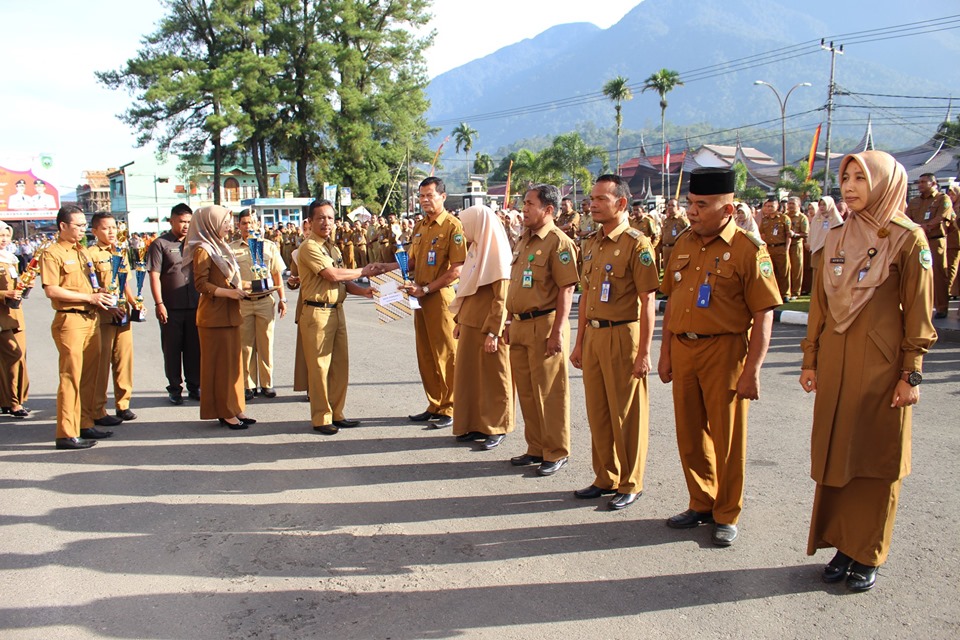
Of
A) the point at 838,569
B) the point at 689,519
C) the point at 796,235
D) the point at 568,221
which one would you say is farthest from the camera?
the point at 568,221

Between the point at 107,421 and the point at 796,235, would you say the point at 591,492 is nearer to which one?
the point at 107,421

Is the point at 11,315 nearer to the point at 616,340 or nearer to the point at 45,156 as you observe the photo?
the point at 616,340

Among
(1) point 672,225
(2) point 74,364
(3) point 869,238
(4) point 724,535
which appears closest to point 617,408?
(4) point 724,535

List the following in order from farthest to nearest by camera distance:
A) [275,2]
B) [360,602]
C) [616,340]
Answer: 1. [275,2]
2. [616,340]
3. [360,602]

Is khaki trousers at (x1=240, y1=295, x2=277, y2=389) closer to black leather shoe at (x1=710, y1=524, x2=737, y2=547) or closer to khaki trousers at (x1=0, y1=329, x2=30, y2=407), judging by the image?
khaki trousers at (x1=0, y1=329, x2=30, y2=407)

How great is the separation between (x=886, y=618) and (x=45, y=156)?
116 feet

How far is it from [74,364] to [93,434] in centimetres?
77

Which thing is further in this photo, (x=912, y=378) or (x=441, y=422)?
(x=441, y=422)

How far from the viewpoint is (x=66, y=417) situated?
6008mm

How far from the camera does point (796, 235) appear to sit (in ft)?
43.0

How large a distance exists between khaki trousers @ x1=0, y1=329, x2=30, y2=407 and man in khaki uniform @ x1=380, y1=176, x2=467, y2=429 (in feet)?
12.8

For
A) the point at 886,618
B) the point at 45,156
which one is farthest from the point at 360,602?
the point at 45,156

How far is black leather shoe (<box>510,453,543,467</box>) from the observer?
5.41 m

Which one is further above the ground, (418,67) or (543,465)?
(418,67)
